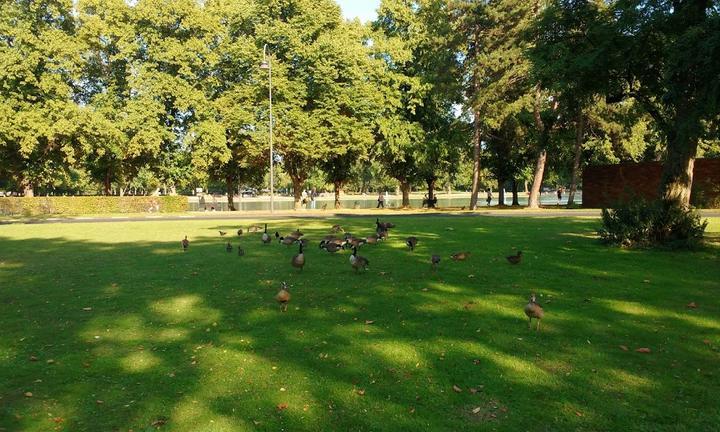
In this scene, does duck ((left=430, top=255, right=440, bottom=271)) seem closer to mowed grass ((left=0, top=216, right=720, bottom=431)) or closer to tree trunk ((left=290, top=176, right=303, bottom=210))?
mowed grass ((left=0, top=216, right=720, bottom=431))

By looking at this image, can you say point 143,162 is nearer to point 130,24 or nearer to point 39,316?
point 130,24

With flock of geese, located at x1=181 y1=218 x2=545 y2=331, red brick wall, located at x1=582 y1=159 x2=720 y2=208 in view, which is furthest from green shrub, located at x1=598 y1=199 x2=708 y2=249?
red brick wall, located at x1=582 y1=159 x2=720 y2=208

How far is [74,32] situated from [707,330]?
5761 centimetres

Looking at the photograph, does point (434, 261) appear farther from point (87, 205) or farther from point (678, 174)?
point (87, 205)

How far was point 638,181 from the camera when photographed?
37469 millimetres

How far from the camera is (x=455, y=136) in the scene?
46.8 m

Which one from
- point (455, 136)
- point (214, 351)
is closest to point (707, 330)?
point (214, 351)

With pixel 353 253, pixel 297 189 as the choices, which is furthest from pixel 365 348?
pixel 297 189

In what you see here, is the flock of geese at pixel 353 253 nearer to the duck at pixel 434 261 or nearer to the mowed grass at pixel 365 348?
the duck at pixel 434 261

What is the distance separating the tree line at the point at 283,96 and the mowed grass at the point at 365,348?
2873 cm

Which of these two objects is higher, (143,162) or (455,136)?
(455,136)

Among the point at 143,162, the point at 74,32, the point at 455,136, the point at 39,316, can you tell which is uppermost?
the point at 74,32

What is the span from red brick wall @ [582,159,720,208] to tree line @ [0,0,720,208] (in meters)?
2.41

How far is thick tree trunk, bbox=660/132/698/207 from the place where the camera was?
16078 mm
